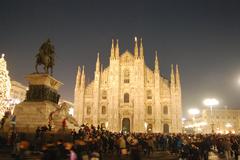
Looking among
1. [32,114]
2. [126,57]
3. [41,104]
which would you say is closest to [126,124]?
[126,57]

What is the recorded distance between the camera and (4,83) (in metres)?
25.7

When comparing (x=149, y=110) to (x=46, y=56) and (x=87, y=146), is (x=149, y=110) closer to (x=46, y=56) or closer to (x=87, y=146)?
(x=46, y=56)

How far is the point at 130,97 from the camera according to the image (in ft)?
152

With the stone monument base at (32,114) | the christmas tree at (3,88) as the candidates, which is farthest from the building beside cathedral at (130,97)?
the stone monument base at (32,114)

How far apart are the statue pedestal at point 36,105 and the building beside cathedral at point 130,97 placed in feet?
92.3

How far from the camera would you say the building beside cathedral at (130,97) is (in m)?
44.5

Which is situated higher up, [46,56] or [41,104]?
[46,56]

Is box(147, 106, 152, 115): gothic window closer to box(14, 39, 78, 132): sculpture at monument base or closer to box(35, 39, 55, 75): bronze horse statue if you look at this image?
box(14, 39, 78, 132): sculpture at monument base

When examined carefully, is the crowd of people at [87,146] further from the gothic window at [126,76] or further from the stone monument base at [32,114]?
the gothic window at [126,76]

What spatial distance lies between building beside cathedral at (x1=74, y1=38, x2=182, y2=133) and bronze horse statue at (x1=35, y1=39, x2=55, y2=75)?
1085 inches

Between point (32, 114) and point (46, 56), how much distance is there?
4.63 m

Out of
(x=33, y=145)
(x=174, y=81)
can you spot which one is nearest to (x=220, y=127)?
(x=174, y=81)

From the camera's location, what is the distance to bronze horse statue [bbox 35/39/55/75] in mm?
18094

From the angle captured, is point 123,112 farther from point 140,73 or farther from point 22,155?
point 22,155
